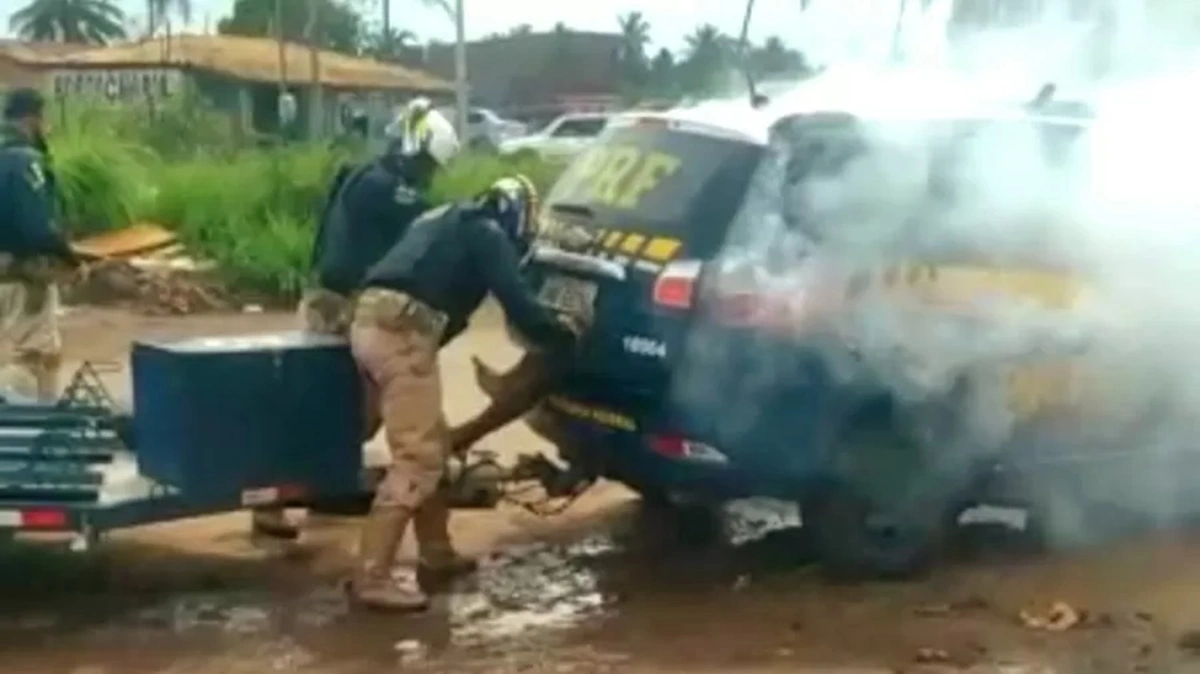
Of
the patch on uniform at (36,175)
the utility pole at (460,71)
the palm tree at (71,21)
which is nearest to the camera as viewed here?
the patch on uniform at (36,175)

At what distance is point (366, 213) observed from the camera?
330 inches

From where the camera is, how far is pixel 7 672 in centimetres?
683

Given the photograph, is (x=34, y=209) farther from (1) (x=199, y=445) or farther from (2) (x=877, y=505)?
(2) (x=877, y=505)

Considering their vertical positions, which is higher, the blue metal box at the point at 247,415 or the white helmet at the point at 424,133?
the white helmet at the point at 424,133

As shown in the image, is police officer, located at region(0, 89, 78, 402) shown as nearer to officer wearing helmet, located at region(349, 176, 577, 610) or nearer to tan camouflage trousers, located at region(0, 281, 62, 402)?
tan camouflage trousers, located at region(0, 281, 62, 402)

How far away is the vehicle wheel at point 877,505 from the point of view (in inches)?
311

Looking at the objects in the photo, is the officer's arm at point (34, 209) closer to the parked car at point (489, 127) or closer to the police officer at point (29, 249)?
the police officer at point (29, 249)

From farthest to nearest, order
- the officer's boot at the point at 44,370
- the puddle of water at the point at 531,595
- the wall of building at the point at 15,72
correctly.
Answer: the wall of building at the point at 15,72, the officer's boot at the point at 44,370, the puddle of water at the point at 531,595

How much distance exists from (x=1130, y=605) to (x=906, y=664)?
1.27 metres

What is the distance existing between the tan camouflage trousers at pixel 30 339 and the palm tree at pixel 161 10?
47134 mm

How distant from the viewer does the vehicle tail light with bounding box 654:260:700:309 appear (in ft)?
25.2

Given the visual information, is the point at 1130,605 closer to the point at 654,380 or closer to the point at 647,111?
the point at 654,380

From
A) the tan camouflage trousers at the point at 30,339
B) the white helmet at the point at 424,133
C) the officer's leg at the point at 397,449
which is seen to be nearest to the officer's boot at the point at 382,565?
the officer's leg at the point at 397,449

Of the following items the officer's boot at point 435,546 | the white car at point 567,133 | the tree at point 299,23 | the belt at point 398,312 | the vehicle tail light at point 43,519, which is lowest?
the officer's boot at point 435,546
